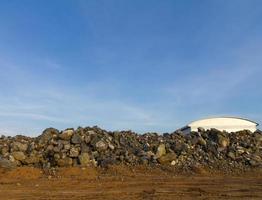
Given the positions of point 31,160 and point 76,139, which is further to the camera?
point 76,139

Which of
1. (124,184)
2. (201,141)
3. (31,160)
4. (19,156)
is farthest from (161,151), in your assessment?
(19,156)

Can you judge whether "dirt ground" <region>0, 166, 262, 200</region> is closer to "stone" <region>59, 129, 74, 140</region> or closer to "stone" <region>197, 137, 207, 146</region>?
"stone" <region>59, 129, 74, 140</region>

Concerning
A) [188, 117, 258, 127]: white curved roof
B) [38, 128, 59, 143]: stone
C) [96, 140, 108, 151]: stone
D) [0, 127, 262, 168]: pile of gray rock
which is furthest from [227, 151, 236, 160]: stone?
[188, 117, 258, 127]: white curved roof

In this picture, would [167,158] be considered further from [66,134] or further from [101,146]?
[66,134]

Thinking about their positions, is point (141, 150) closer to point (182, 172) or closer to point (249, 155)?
point (182, 172)

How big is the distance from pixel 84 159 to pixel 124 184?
5004 mm

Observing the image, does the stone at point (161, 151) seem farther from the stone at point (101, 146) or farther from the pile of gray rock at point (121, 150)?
the stone at point (101, 146)

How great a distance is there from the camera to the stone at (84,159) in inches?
898

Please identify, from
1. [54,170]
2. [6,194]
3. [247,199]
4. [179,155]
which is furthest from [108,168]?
[247,199]

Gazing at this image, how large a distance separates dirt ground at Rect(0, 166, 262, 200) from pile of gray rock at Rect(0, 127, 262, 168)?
101cm

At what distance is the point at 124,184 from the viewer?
1841 cm

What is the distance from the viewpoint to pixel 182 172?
2259 centimetres

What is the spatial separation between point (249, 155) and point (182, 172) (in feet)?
15.7

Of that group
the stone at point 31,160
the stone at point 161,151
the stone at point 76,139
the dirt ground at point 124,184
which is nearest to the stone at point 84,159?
the dirt ground at point 124,184
